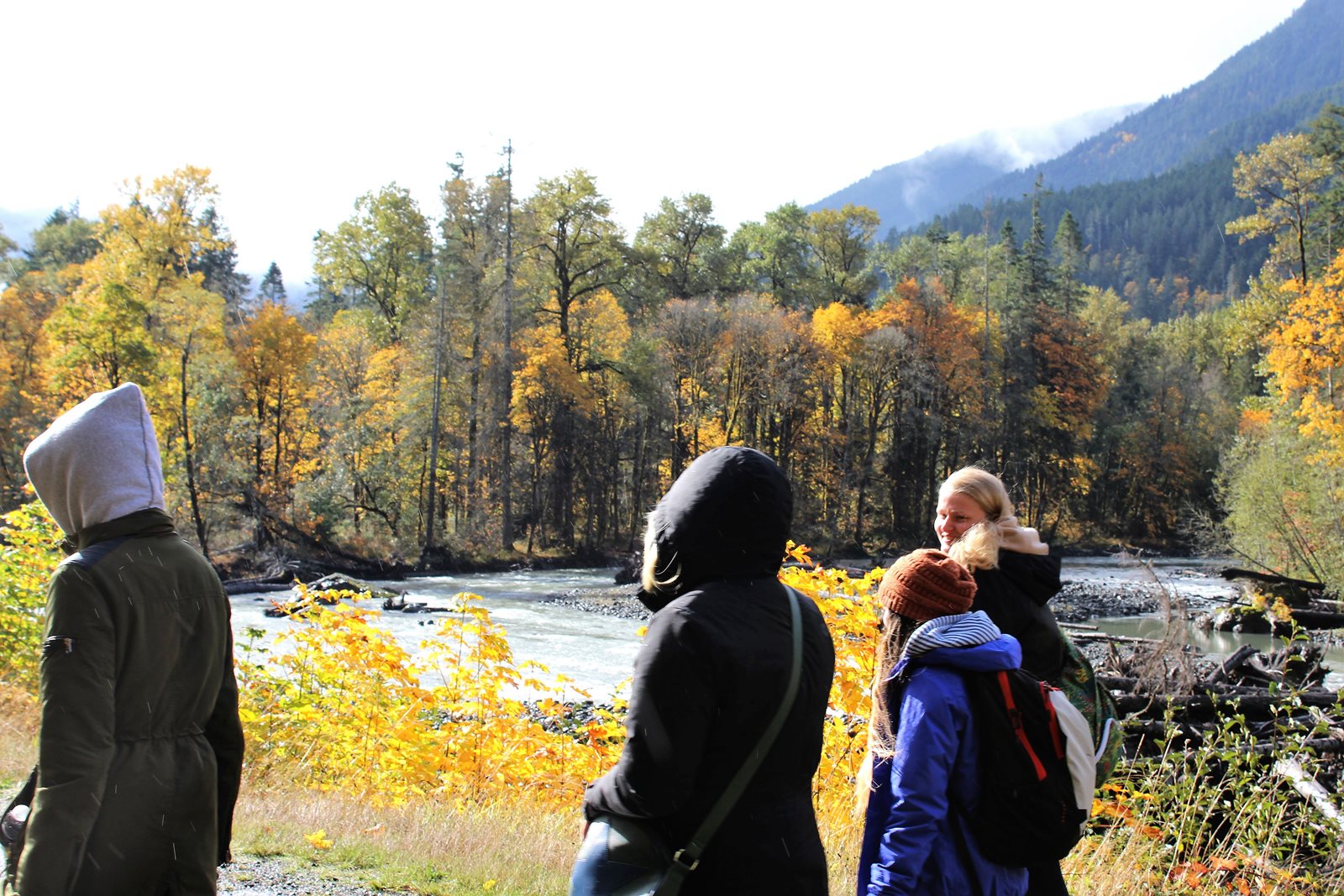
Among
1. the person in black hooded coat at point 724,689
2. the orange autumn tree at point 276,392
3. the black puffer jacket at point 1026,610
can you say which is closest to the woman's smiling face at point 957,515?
the black puffer jacket at point 1026,610

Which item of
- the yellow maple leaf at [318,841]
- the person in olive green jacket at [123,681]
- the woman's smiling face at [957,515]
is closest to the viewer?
the person in olive green jacket at [123,681]

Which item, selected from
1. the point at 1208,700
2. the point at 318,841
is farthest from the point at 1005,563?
the point at 1208,700

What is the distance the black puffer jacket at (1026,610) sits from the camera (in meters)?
2.85

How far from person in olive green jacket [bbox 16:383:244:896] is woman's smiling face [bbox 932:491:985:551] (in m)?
2.17

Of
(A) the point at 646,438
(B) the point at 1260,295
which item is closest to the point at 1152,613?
(B) the point at 1260,295

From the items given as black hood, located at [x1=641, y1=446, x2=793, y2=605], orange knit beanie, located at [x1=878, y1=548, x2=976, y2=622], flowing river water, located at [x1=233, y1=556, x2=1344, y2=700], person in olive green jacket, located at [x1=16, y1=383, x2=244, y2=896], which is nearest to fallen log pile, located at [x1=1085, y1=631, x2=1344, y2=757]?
flowing river water, located at [x1=233, y1=556, x2=1344, y2=700]

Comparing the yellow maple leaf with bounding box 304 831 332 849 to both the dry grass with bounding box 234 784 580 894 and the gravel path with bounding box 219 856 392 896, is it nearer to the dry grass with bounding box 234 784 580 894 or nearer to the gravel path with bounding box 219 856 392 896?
the dry grass with bounding box 234 784 580 894

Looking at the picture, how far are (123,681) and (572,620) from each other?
68.5 ft

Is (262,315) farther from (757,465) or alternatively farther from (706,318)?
(757,465)

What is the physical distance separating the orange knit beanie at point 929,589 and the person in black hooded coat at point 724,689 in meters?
0.36

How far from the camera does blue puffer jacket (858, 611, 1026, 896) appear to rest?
7.55 feet

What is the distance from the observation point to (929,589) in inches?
98.3

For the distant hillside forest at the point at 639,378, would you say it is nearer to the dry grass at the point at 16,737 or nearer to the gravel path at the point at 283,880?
the dry grass at the point at 16,737

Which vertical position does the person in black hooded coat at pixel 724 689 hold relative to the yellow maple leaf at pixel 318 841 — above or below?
above
